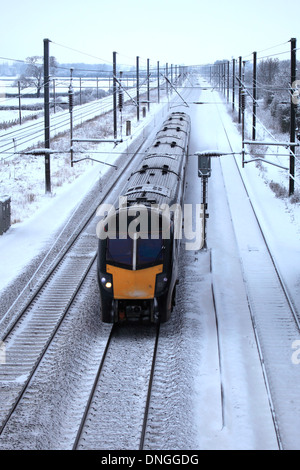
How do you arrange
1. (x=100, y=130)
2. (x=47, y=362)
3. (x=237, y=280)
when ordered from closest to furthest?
1. (x=47, y=362)
2. (x=237, y=280)
3. (x=100, y=130)

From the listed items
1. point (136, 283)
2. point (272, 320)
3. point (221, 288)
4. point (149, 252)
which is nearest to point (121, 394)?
point (136, 283)

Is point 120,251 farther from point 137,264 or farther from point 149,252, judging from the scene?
point 149,252

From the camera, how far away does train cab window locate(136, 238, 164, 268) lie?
12.9 meters

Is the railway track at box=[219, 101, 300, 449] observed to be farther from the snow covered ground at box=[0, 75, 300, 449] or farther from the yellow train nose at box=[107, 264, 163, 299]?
the yellow train nose at box=[107, 264, 163, 299]

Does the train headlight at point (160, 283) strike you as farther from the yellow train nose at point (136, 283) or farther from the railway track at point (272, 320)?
the railway track at point (272, 320)

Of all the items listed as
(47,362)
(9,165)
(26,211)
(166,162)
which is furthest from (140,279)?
(9,165)

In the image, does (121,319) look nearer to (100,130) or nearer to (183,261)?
(183,261)

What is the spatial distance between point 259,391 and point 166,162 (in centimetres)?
1014

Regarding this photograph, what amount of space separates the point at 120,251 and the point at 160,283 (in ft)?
3.79

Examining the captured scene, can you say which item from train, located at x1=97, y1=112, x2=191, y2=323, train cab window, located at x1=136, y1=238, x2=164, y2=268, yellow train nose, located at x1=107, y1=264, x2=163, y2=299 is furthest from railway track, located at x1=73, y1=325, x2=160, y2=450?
train cab window, located at x1=136, y1=238, x2=164, y2=268

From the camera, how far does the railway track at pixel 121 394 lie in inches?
369

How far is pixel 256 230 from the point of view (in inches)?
853

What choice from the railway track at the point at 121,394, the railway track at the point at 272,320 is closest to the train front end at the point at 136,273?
the railway track at the point at 121,394

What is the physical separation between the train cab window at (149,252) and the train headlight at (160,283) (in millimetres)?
314
